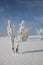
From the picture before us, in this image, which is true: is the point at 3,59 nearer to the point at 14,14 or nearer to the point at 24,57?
the point at 24,57

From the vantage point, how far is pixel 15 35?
2.19 m

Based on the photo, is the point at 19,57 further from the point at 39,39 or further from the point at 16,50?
the point at 39,39

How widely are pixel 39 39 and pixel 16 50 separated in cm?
106

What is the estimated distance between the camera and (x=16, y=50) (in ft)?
7.46

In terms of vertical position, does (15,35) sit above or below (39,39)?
above

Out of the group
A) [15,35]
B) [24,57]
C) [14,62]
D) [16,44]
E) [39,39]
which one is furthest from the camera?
[39,39]

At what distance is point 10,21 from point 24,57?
52 cm

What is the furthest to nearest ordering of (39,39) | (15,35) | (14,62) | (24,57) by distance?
(39,39) → (15,35) → (24,57) → (14,62)

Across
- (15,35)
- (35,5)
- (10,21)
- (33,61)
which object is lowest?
(33,61)

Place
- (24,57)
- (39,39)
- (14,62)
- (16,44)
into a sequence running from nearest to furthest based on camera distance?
(14,62) < (24,57) < (16,44) < (39,39)

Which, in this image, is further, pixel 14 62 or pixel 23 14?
pixel 23 14

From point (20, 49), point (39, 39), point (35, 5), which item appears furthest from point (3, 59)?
point (39, 39)

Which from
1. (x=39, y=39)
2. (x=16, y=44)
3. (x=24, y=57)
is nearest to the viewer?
(x=24, y=57)

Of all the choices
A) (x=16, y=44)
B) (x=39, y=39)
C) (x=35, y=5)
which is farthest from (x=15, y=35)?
(x=39, y=39)
